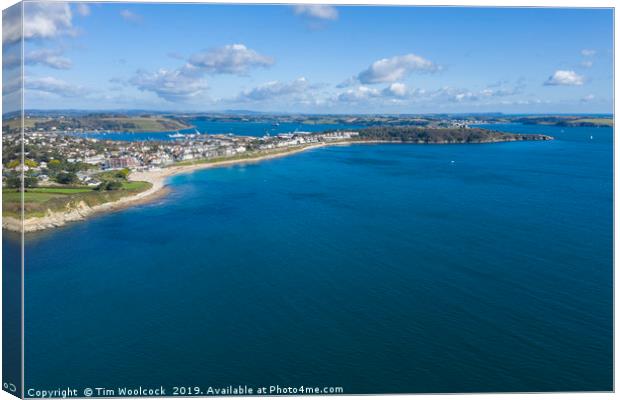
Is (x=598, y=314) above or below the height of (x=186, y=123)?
below

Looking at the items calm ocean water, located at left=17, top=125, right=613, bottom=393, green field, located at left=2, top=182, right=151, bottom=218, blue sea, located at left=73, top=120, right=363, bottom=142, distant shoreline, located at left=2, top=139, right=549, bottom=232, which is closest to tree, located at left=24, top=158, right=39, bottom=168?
green field, located at left=2, top=182, right=151, bottom=218

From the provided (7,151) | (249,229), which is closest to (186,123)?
(249,229)

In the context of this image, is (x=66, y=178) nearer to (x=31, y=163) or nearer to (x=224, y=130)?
(x=31, y=163)

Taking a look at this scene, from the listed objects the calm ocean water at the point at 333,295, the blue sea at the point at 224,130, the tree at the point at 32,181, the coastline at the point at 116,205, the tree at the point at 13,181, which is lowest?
the calm ocean water at the point at 333,295

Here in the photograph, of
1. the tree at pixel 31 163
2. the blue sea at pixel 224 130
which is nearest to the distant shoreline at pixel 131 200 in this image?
the tree at pixel 31 163

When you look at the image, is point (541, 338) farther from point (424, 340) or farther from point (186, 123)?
point (186, 123)

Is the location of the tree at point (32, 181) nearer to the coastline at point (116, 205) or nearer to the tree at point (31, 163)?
the tree at point (31, 163)

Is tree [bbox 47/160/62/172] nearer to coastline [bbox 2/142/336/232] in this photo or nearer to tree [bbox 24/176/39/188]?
coastline [bbox 2/142/336/232]
